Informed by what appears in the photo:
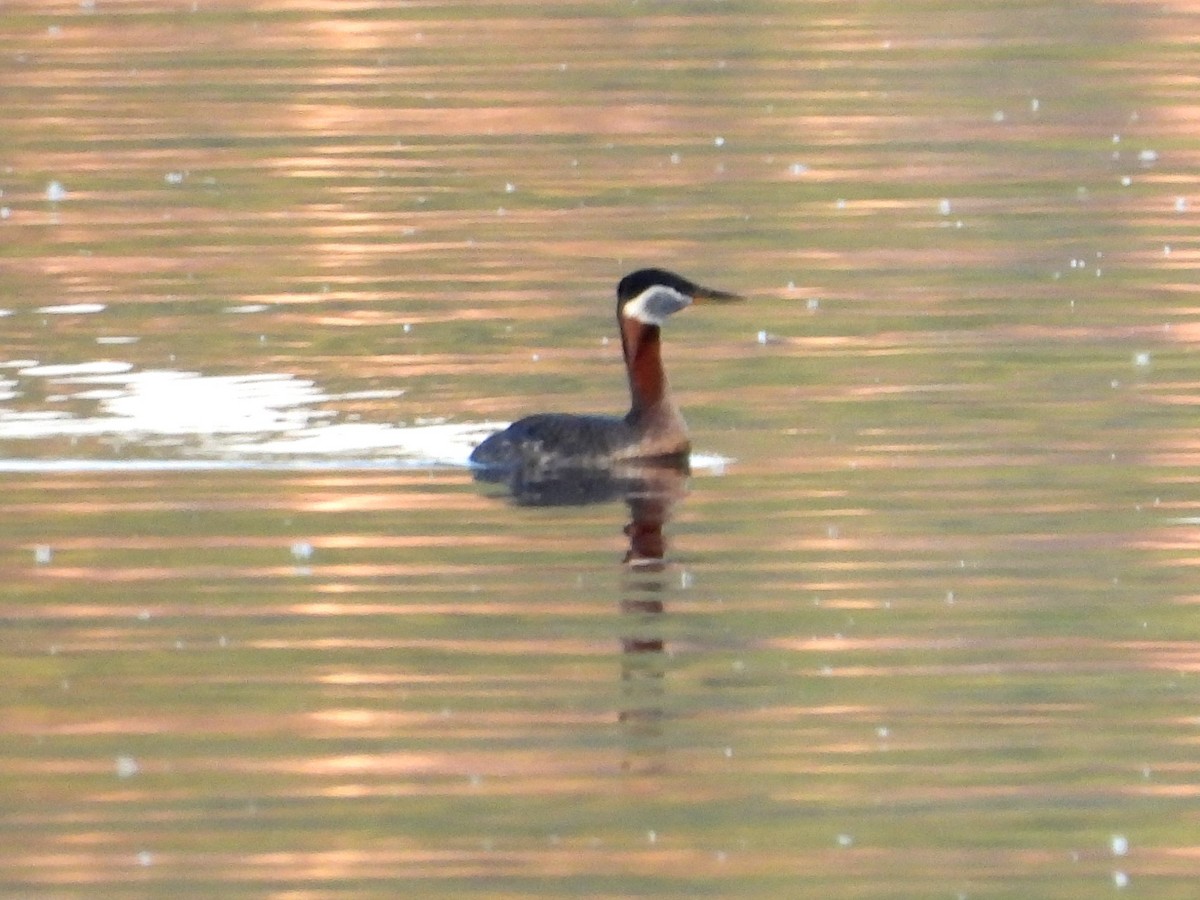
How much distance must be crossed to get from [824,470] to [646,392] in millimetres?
1339

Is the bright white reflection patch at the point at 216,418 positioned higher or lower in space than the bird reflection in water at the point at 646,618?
higher

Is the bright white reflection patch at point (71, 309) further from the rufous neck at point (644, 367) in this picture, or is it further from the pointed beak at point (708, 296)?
the pointed beak at point (708, 296)

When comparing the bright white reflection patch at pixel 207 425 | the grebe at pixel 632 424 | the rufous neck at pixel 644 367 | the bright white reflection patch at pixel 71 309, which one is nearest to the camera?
the grebe at pixel 632 424

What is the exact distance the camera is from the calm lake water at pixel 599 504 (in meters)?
9.46

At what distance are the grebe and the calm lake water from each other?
0.22 m

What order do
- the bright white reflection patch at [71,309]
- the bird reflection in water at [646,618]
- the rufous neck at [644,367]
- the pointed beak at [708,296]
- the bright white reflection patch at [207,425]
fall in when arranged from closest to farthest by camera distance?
the bird reflection in water at [646,618]
the bright white reflection patch at [207,425]
the rufous neck at [644,367]
the pointed beak at [708,296]
the bright white reflection patch at [71,309]

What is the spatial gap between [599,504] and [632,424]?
91 cm

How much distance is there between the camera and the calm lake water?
946 centimetres

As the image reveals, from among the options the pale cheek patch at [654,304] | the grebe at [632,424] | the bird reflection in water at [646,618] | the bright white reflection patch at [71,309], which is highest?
the bright white reflection patch at [71,309]

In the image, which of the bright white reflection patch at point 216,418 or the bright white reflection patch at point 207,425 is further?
the bright white reflection patch at point 216,418

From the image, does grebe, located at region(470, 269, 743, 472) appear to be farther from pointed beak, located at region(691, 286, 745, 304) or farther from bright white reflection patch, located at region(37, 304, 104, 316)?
bright white reflection patch, located at region(37, 304, 104, 316)

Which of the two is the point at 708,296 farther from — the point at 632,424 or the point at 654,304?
the point at 632,424

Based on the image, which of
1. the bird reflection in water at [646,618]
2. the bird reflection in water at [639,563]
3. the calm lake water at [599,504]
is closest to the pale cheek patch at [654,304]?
the calm lake water at [599,504]

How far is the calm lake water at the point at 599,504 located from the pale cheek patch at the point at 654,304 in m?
0.52
